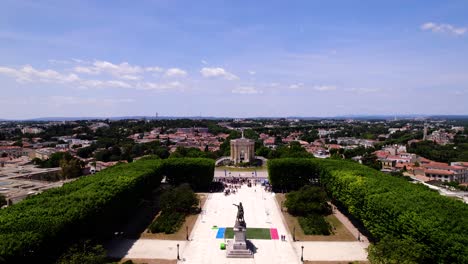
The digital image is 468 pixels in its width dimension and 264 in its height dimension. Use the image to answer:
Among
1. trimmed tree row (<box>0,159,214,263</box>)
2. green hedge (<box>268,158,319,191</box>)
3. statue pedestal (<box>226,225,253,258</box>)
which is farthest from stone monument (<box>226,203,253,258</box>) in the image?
green hedge (<box>268,158,319,191</box>)

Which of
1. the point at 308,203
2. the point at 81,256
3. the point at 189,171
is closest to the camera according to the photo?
the point at 81,256

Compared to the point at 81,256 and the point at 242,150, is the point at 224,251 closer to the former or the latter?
the point at 81,256

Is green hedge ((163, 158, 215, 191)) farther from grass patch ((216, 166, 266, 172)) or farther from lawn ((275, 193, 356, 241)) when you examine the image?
grass patch ((216, 166, 266, 172))

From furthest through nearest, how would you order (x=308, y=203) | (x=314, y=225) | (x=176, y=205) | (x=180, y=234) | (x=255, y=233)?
1. (x=176, y=205)
2. (x=308, y=203)
3. (x=314, y=225)
4. (x=255, y=233)
5. (x=180, y=234)

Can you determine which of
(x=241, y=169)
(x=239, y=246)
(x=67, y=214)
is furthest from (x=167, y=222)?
(x=241, y=169)

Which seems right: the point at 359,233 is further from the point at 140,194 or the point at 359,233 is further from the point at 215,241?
the point at 140,194

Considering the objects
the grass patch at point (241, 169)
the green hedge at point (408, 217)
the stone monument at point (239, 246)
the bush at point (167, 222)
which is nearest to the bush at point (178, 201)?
the bush at point (167, 222)
